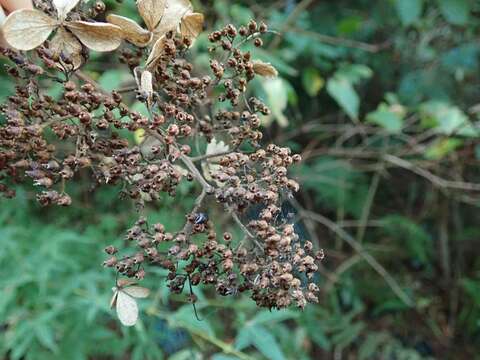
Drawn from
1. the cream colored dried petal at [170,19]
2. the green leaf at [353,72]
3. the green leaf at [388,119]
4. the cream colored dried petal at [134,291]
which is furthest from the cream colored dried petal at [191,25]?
the green leaf at [353,72]

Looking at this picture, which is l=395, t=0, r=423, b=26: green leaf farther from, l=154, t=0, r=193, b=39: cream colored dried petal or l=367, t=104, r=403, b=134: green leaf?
l=154, t=0, r=193, b=39: cream colored dried petal

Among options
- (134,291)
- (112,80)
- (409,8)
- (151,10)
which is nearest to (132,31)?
(151,10)

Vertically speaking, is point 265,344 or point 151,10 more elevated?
point 151,10

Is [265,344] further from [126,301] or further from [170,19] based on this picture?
[170,19]

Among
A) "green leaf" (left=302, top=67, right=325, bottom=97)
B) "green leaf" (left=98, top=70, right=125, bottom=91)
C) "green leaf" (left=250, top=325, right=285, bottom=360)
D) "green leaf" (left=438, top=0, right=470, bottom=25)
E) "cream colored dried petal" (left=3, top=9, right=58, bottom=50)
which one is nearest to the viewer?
"cream colored dried petal" (left=3, top=9, right=58, bottom=50)

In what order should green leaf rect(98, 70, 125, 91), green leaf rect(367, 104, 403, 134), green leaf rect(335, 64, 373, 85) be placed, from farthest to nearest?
green leaf rect(335, 64, 373, 85) → green leaf rect(367, 104, 403, 134) → green leaf rect(98, 70, 125, 91)

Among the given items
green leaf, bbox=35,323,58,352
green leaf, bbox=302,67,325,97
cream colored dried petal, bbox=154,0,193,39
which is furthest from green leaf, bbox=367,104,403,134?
cream colored dried petal, bbox=154,0,193,39
